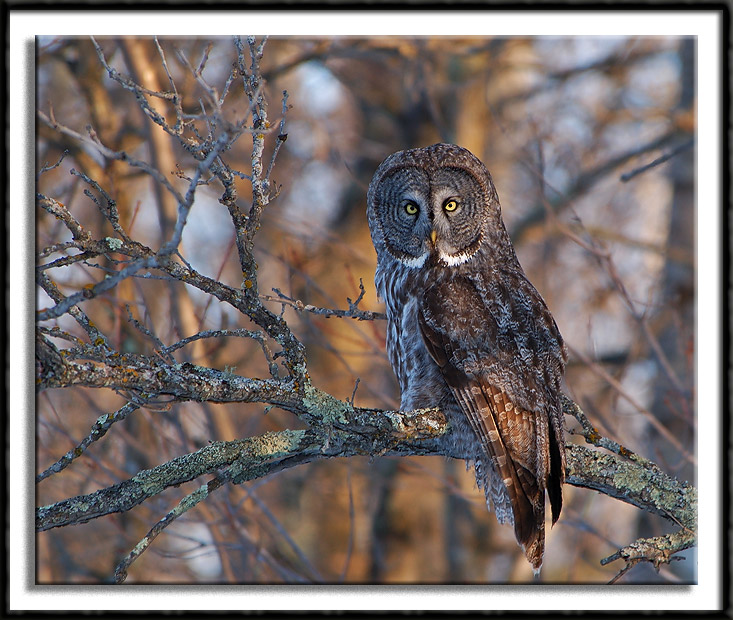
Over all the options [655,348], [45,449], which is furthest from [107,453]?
[655,348]

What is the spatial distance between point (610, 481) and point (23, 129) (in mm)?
2823

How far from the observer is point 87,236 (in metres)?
2.69

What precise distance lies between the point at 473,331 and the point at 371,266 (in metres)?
4.27

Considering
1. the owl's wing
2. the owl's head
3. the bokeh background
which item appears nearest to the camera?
the owl's wing

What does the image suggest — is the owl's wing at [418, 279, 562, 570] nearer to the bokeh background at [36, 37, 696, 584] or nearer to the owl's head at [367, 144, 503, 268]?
the owl's head at [367, 144, 503, 268]

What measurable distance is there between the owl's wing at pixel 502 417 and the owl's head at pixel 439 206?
565 mm

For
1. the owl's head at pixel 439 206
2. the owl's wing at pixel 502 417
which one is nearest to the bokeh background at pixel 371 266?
the owl's head at pixel 439 206

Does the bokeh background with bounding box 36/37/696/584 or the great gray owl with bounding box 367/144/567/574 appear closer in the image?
the great gray owl with bounding box 367/144/567/574

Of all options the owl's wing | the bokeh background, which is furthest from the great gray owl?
the bokeh background

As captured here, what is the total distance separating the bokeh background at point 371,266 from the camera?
5676mm

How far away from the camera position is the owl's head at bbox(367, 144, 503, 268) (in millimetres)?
4223

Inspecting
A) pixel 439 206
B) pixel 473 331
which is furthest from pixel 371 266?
pixel 473 331

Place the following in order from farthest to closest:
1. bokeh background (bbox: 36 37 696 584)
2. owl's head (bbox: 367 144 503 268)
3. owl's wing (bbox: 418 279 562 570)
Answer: bokeh background (bbox: 36 37 696 584) < owl's head (bbox: 367 144 503 268) < owl's wing (bbox: 418 279 562 570)

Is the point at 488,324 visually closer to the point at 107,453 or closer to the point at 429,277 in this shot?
the point at 429,277
